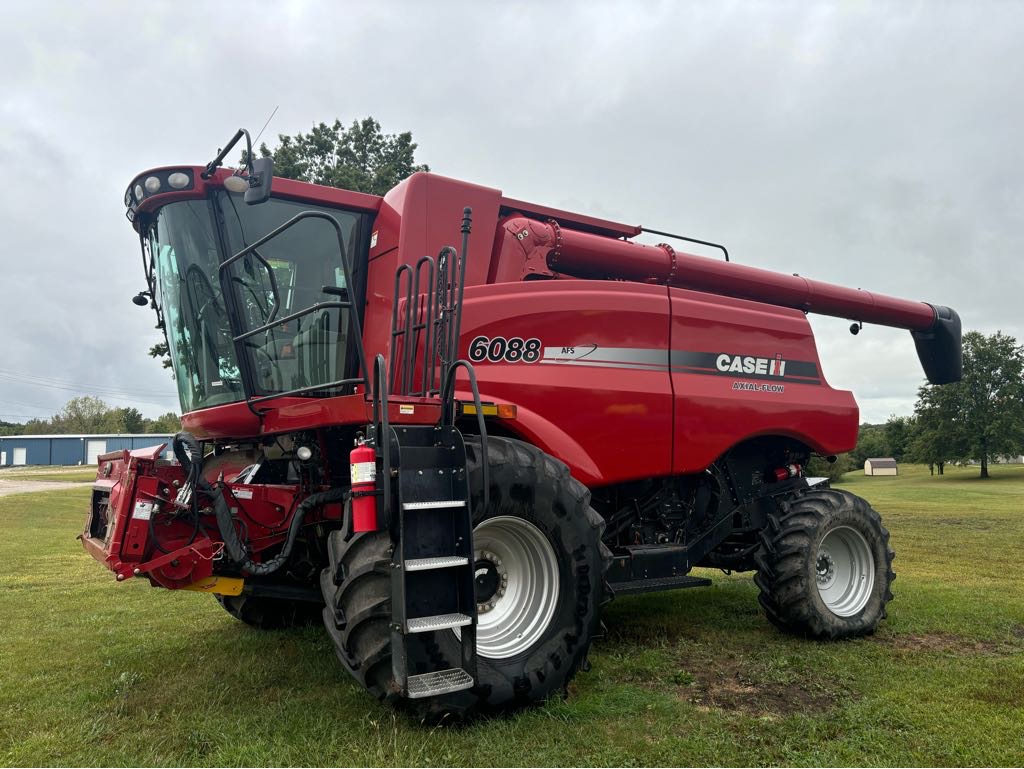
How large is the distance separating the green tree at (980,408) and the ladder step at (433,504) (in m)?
53.8

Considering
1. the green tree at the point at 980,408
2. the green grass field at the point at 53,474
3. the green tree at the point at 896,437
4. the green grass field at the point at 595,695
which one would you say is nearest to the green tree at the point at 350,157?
the green grass field at the point at 595,695

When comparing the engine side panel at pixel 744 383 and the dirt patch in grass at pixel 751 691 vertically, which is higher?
the engine side panel at pixel 744 383

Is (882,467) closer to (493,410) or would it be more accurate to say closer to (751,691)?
(751,691)

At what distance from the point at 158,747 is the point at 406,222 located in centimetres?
334

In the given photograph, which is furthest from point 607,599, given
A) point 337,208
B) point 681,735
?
point 337,208

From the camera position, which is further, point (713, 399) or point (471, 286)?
point (713, 399)

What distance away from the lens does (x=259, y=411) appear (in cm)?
481

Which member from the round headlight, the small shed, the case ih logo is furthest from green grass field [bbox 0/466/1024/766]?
the small shed

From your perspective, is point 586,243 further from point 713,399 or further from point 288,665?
point 288,665

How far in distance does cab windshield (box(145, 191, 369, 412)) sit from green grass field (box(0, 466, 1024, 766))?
186cm

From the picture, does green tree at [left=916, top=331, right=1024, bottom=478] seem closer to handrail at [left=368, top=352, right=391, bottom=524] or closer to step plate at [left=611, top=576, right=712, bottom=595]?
step plate at [left=611, top=576, right=712, bottom=595]

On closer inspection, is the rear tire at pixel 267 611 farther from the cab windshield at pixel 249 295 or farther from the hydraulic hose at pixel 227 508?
the cab windshield at pixel 249 295

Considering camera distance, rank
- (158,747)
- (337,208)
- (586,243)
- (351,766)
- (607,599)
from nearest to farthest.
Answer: (351,766) → (158,747) → (607,599) → (337,208) → (586,243)

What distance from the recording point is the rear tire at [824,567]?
559 centimetres
